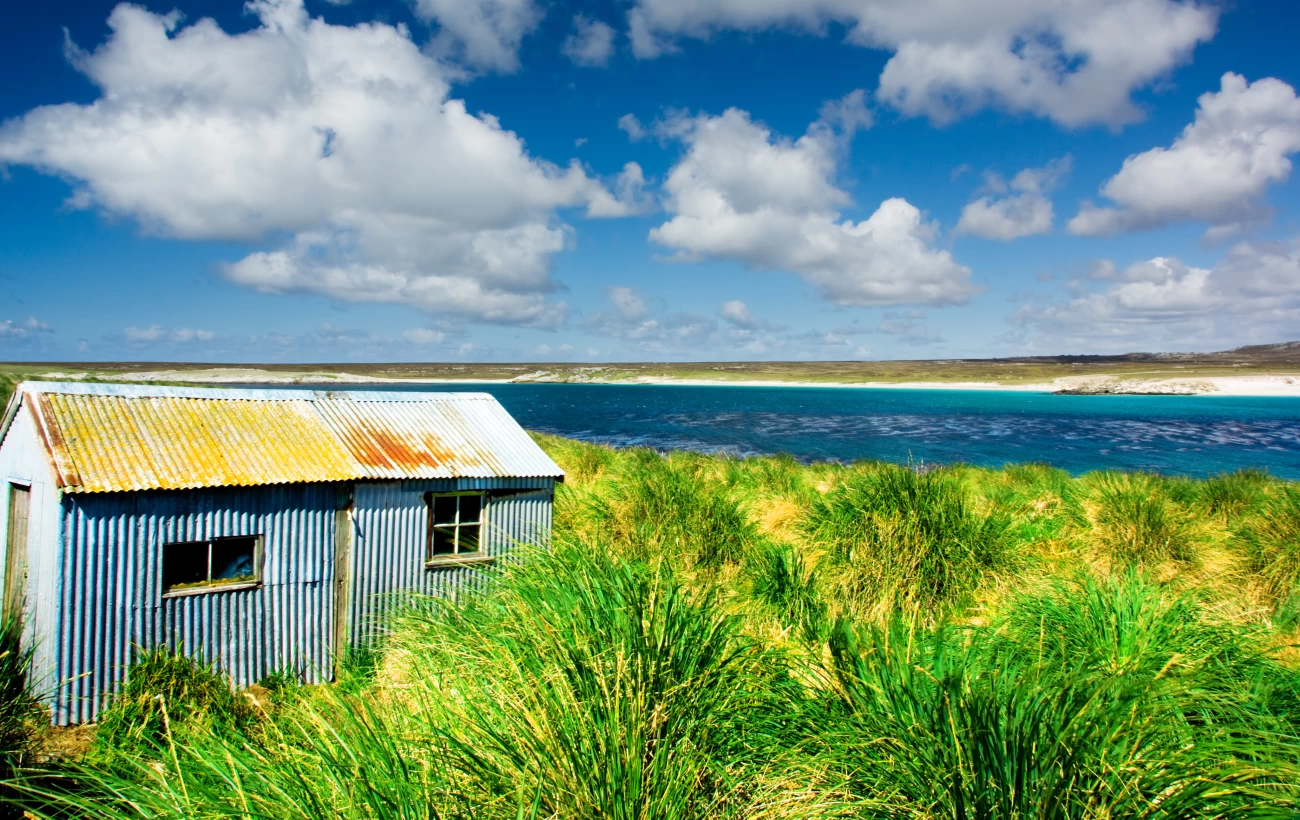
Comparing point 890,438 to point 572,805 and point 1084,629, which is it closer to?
point 1084,629

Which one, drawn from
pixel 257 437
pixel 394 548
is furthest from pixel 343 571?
pixel 257 437

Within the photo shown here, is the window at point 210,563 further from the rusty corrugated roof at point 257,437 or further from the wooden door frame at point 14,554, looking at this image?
the wooden door frame at point 14,554

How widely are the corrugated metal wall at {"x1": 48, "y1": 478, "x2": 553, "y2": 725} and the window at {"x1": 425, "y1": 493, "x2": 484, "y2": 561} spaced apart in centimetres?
21

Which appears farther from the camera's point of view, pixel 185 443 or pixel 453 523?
pixel 453 523

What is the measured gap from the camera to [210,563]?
1048cm

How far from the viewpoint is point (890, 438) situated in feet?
189

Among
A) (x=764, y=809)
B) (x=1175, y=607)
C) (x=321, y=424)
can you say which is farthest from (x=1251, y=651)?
(x=321, y=424)

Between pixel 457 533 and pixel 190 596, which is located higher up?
pixel 457 533

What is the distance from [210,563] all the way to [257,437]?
2.17 m

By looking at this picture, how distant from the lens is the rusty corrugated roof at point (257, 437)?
10133mm

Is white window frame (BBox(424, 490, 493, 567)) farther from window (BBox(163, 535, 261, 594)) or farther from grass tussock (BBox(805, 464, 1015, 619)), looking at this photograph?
grass tussock (BBox(805, 464, 1015, 619))

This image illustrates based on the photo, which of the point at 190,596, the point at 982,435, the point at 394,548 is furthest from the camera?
the point at 982,435

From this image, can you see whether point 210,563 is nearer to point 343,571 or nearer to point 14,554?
point 343,571

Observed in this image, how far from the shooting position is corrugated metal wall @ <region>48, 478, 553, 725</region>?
31.2 ft
